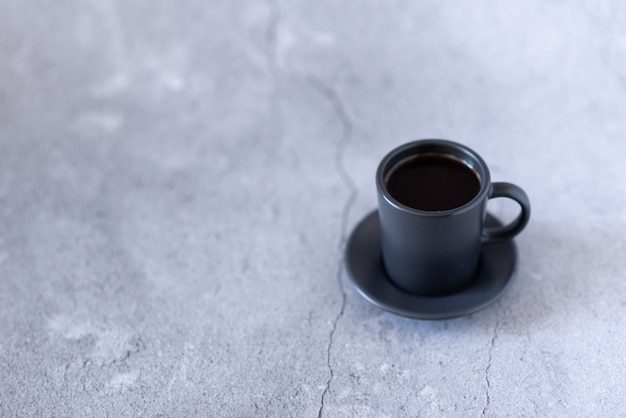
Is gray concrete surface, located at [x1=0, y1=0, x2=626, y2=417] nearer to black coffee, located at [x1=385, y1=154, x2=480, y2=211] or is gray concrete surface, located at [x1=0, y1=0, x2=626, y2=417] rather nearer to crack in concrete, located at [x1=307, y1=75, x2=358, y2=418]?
crack in concrete, located at [x1=307, y1=75, x2=358, y2=418]

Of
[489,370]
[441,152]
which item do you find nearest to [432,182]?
[441,152]

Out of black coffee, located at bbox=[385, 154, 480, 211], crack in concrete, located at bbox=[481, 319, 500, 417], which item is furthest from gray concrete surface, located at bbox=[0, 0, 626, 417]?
black coffee, located at bbox=[385, 154, 480, 211]

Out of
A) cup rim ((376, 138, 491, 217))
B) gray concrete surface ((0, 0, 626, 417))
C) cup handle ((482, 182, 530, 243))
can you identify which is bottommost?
gray concrete surface ((0, 0, 626, 417))

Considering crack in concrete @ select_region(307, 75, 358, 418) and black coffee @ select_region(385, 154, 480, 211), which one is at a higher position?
black coffee @ select_region(385, 154, 480, 211)

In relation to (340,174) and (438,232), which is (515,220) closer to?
(438,232)

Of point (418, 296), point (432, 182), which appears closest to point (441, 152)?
point (432, 182)

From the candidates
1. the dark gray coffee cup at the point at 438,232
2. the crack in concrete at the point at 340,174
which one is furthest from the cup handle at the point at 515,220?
the crack in concrete at the point at 340,174

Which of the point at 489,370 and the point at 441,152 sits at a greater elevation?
the point at 441,152

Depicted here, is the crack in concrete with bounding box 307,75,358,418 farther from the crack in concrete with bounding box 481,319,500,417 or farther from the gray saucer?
the crack in concrete with bounding box 481,319,500,417

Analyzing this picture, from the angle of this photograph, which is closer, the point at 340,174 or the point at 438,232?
the point at 438,232
